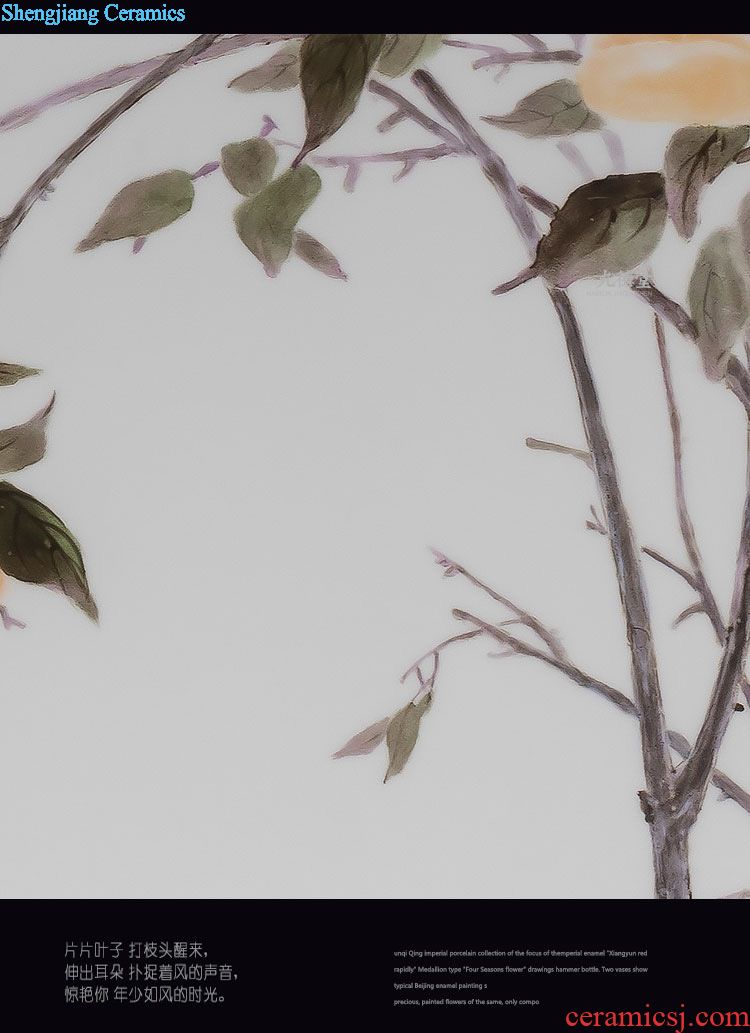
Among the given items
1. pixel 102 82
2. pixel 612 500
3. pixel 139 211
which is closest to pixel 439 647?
pixel 612 500

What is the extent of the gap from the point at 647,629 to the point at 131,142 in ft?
1.91

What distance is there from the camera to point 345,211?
2.44ft

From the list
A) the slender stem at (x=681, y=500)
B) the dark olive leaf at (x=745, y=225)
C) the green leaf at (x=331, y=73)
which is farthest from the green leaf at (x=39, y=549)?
the dark olive leaf at (x=745, y=225)

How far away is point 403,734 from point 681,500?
0.98ft

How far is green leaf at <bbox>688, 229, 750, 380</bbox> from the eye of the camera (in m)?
0.73

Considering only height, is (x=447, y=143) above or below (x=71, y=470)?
above

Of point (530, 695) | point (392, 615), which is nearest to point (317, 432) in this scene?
point (392, 615)

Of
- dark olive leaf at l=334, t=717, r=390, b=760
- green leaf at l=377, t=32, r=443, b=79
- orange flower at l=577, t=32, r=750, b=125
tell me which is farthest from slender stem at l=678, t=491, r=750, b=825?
green leaf at l=377, t=32, r=443, b=79

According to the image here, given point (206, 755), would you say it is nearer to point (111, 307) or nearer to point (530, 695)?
point (530, 695)

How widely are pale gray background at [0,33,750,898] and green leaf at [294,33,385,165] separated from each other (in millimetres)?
15

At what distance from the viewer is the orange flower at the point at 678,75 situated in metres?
0.72

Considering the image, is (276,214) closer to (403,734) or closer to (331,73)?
(331,73)

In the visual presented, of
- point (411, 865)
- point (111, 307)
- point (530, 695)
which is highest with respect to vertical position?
point (111, 307)
